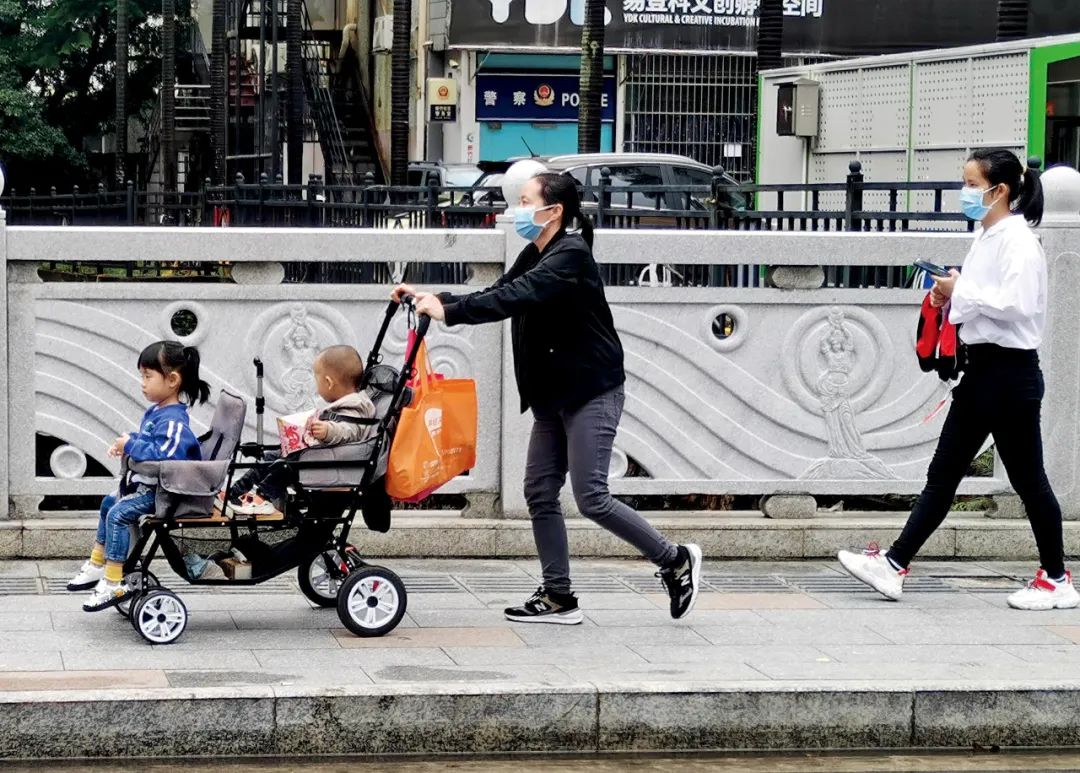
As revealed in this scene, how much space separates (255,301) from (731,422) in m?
2.27

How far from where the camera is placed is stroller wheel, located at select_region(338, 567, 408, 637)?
698 cm

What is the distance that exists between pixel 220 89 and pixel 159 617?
37117 mm

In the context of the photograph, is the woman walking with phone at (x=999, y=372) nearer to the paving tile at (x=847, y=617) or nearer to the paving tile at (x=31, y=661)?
the paving tile at (x=847, y=617)

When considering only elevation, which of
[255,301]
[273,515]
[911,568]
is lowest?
[911,568]

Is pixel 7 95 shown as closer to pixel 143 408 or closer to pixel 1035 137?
pixel 1035 137

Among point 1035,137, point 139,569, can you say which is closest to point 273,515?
point 139,569

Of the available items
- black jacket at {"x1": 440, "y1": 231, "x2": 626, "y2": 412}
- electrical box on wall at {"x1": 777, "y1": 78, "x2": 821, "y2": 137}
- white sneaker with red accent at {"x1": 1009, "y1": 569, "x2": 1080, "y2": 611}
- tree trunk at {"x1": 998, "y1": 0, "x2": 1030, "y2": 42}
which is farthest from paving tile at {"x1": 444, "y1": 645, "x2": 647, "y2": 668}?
tree trunk at {"x1": 998, "y1": 0, "x2": 1030, "y2": 42}

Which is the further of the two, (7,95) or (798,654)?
(7,95)

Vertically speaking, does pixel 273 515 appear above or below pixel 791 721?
above

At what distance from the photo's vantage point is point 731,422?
8906 mm

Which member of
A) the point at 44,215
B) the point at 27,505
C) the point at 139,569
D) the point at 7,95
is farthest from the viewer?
the point at 7,95

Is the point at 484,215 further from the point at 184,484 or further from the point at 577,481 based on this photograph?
the point at 184,484

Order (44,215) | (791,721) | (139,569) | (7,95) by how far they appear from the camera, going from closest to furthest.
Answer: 1. (791,721)
2. (139,569)
3. (44,215)
4. (7,95)

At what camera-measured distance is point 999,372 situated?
7.65 m
